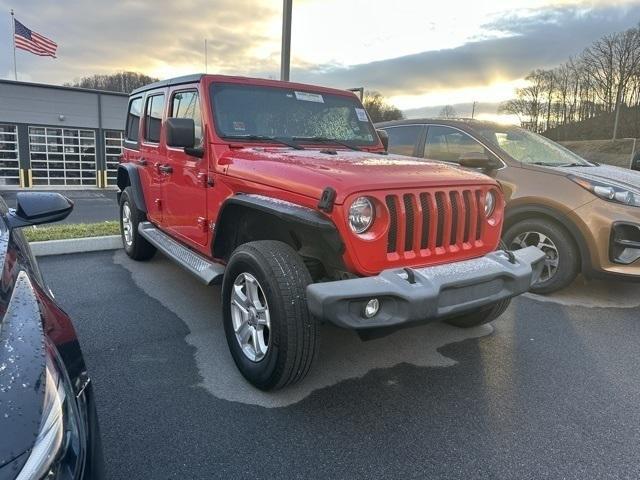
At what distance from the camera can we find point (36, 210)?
2467 mm

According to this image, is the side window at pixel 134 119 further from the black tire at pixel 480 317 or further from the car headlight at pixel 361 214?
the black tire at pixel 480 317

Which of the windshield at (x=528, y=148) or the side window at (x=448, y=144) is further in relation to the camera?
the side window at (x=448, y=144)

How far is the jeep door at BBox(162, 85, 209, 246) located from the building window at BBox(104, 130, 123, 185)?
78.5ft

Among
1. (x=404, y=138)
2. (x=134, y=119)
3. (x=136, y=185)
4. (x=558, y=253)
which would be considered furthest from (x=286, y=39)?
(x=558, y=253)

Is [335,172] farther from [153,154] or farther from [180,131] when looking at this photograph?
[153,154]

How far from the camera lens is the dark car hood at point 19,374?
1196 mm

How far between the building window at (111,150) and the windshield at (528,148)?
80.6 ft

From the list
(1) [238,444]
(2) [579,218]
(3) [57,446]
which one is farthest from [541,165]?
(3) [57,446]

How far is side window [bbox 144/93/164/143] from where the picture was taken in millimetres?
4973

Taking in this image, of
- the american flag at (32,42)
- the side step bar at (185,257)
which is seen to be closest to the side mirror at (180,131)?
the side step bar at (185,257)

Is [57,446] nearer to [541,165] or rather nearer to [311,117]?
[311,117]

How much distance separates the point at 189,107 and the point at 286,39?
4498 millimetres

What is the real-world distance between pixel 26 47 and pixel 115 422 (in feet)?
83.0

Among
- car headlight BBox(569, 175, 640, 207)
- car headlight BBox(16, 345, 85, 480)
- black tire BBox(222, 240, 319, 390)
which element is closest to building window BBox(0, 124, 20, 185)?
black tire BBox(222, 240, 319, 390)
